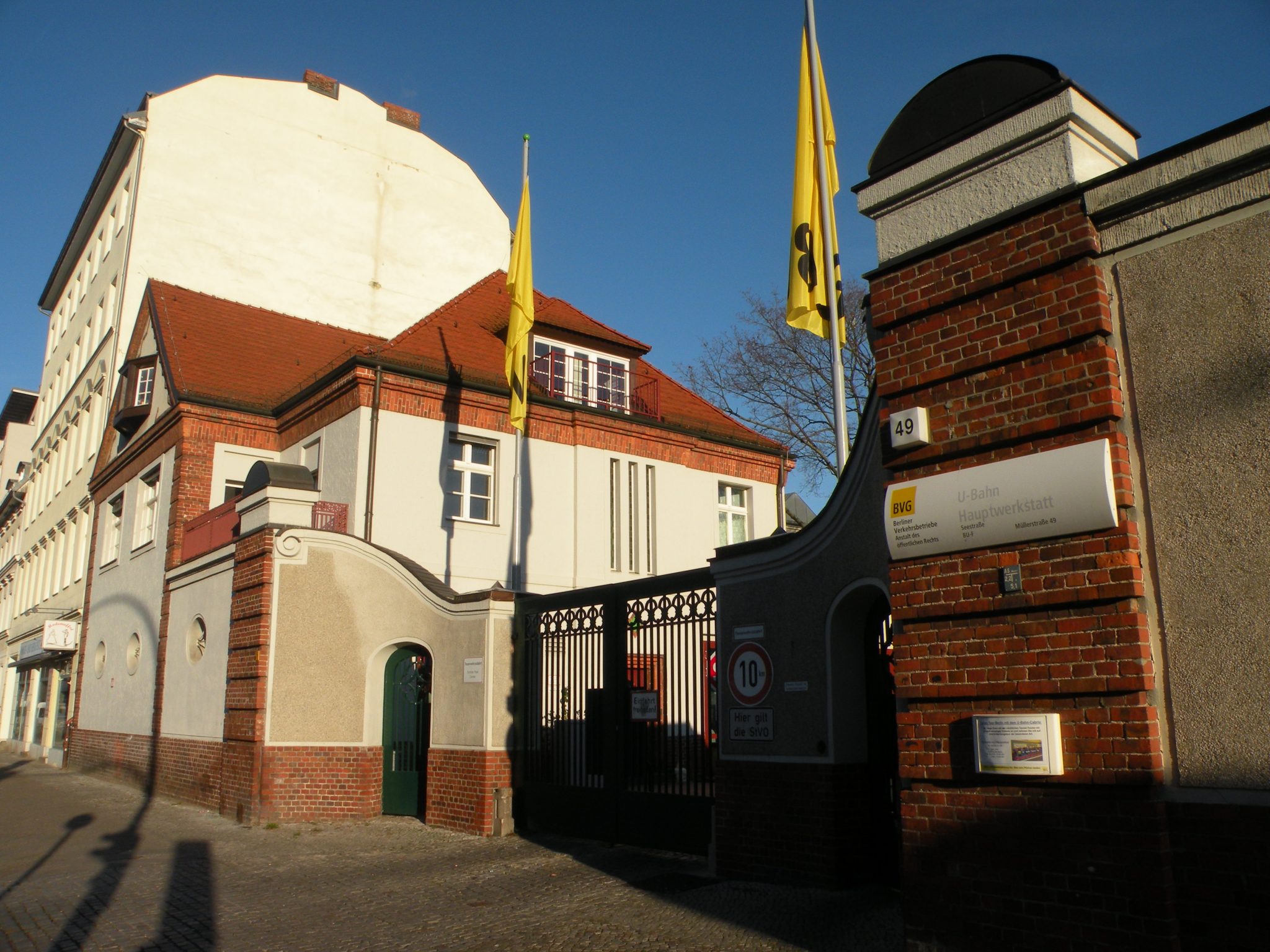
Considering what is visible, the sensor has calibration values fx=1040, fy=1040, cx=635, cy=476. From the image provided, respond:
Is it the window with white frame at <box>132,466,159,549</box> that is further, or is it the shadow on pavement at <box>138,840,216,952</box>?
the window with white frame at <box>132,466,159,549</box>

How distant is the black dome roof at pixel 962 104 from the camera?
5.89 meters

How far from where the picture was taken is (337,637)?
554 inches

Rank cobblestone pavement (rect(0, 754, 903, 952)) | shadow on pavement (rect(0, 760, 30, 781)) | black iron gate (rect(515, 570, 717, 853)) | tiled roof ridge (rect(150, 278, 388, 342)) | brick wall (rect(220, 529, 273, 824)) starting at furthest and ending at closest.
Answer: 1. tiled roof ridge (rect(150, 278, 388, 342))
2. shadow on pavement (rect(0, 760, 30, 781))
3. brick wall (rect(220, 529, 273, 824))
4. black iron gate (rect(515, 570, 717, 853))
5. cobblestone pavement (rect(0, 754, 903, 952))

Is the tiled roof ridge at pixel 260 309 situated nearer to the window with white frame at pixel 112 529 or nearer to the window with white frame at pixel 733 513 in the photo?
the window with white frame at pixel 112 529

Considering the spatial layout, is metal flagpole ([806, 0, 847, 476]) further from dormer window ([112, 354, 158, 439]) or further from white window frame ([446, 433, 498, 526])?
dormer window ([112, 354, 158, 439])

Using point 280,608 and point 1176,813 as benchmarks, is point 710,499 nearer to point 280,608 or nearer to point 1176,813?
point 280,608

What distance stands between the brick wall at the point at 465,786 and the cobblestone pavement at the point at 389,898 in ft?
0.88

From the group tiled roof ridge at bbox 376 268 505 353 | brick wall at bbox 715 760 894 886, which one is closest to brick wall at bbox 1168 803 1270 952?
brick wall at bbox 715 760 894 886

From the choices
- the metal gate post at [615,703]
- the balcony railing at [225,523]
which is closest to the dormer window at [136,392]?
the balcony railing at [225,523]

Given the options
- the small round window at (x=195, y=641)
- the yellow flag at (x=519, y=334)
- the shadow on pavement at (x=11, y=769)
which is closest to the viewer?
the yellow flag at (x=519, y=334)

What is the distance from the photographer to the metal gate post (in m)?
10.5

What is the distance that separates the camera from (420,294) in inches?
1204

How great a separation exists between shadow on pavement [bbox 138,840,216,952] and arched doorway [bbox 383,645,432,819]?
9.15 feet

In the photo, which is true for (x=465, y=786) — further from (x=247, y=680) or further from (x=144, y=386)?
(x=144, y=386)
